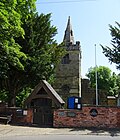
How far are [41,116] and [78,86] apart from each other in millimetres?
23823

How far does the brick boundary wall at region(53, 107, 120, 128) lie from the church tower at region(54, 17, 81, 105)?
78.4 feet

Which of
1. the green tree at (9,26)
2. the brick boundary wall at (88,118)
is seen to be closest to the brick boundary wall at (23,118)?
the brick boundary wall at (88,118)

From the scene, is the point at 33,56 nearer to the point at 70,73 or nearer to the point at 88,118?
the point at 88,118

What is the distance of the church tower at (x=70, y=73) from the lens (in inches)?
1917

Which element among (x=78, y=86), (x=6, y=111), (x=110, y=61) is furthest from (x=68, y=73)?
(x=6, y=111)

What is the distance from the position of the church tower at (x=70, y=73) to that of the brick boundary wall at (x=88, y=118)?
78.4 feet

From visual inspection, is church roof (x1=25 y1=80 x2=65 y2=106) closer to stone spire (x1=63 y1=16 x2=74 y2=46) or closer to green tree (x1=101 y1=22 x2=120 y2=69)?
green tree (x1=101 y1=22 x2=120 y2=69)

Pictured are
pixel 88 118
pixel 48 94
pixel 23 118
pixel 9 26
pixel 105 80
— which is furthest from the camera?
pixel 105 80

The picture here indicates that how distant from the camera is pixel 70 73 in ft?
163

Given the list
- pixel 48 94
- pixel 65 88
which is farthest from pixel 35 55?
pixel 65 88

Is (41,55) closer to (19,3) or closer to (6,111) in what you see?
(6,111)

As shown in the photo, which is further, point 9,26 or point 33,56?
point 33,56

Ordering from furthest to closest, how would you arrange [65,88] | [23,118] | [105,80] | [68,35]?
[105,80]
[68,35]
[65,88]
[23,118]

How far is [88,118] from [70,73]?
26.0 metres
